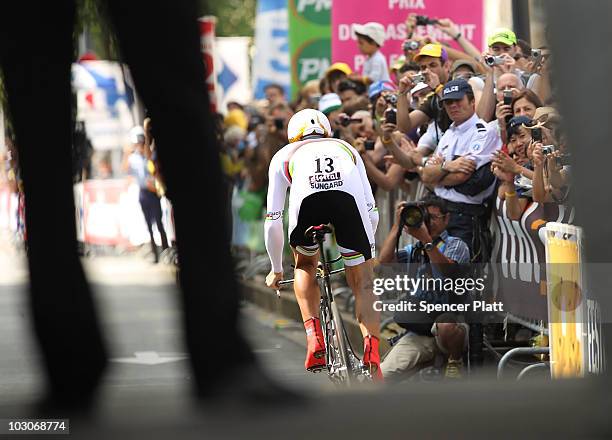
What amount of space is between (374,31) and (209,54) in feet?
21.8

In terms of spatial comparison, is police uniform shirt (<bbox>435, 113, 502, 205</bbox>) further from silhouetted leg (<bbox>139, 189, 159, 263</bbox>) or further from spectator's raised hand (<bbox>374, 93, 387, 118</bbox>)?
silhouetted leg (<bbox>139, 189, 159, 263</bbox>)

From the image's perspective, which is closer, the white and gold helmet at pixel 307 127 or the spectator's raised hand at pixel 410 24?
the white and gold helmet at pixel 307 127

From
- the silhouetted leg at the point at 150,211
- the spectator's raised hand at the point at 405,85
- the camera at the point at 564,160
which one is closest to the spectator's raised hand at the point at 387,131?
the spectator's raised hand at the point at 405,85

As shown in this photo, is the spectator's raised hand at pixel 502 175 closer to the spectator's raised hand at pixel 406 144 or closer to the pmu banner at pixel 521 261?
the pmu banner at pixel 521 261

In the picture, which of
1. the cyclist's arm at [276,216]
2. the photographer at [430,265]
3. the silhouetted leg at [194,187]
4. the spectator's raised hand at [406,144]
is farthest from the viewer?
the spectator's raised hand at [406,144]

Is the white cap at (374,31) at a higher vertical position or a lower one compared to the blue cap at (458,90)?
higher

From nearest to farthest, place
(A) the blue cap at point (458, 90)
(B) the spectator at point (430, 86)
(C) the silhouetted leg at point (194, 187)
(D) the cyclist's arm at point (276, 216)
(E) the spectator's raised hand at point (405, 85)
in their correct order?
(C) the silhouetted leg at point (194, 187) < (D) the cyclist's arm at point (276, 216) < (A) the blue cap at point (458, 90) < (B) the spectator at point (430, 86) < (E) the spectator's raised hand at point (405, 85)

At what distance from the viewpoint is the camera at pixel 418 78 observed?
23.8 feet

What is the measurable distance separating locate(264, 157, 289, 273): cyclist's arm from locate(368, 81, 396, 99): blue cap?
1850 millimetres

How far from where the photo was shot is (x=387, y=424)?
187cm

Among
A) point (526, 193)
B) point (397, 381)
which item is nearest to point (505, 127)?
point (526, 193)

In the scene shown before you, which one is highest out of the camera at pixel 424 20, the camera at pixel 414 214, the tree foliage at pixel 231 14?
Answer: the camera at pixel 424 20

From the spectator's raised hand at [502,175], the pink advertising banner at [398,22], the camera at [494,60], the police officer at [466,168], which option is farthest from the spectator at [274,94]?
the spectator's raised hand at [502,175]

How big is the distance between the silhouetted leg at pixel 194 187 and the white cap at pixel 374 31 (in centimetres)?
633
